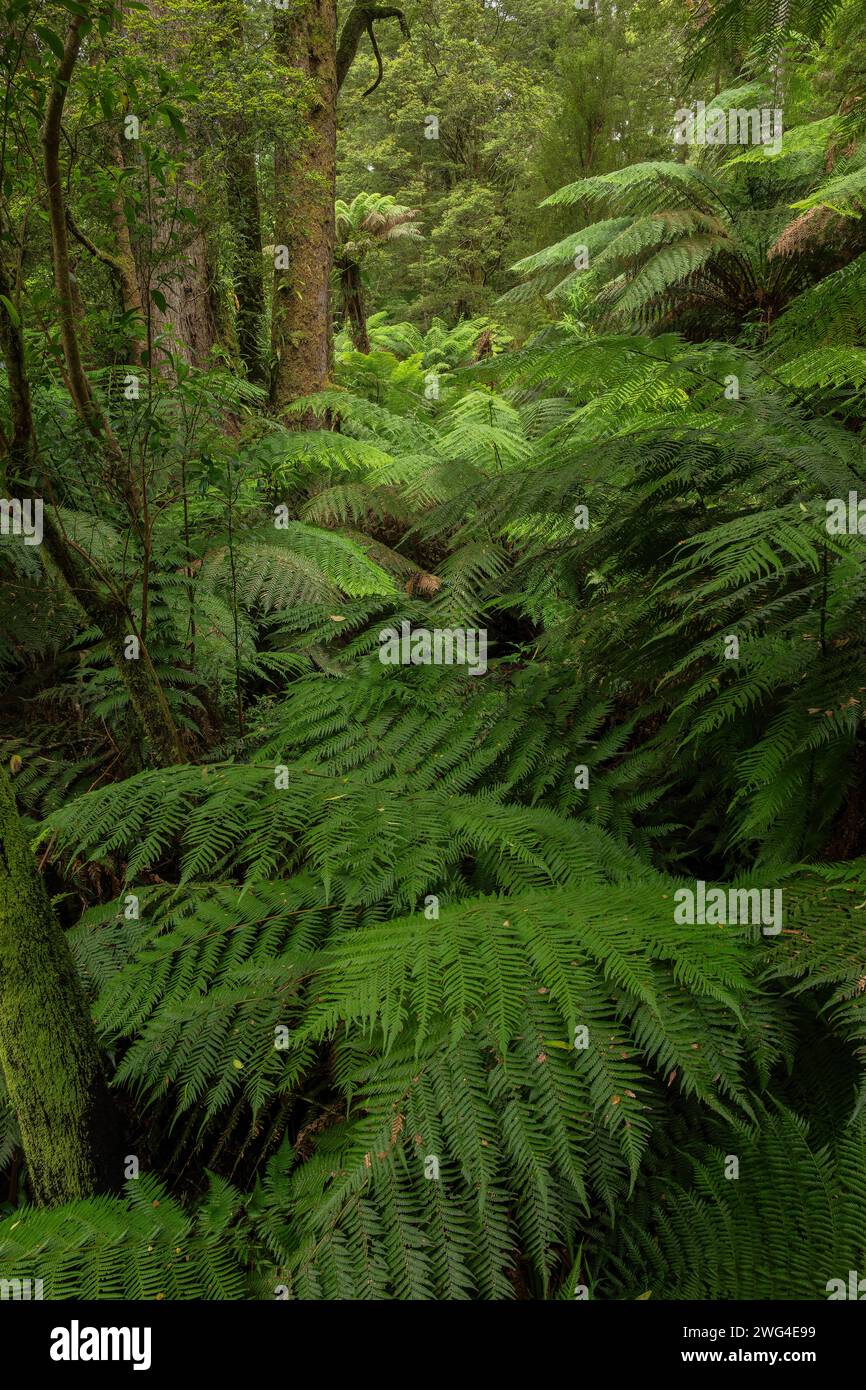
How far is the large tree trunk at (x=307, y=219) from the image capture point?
12.9 ft

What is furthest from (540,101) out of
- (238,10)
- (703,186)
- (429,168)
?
(238,10)

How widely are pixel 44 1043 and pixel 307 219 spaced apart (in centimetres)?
409

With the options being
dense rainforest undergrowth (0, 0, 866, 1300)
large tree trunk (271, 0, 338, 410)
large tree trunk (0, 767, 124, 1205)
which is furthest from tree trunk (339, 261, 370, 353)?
large tree trunk (0, 767, 124, 1205)

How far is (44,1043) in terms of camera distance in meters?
1.19

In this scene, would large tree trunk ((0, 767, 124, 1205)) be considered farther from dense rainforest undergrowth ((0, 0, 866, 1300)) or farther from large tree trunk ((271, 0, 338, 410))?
large tree trunk ((271, 0, 338, 410))

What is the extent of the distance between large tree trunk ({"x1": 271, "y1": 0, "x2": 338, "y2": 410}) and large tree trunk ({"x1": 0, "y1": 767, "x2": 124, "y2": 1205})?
137 inches

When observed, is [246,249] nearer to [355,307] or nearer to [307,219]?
[307,219]

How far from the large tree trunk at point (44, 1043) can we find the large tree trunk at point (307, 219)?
137 inches

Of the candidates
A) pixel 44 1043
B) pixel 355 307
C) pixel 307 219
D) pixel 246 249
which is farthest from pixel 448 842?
pixel 355 307

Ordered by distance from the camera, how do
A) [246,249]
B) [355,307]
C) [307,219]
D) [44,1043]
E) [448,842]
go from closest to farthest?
[44,1043], [448,842], [307,219], [246,249], [355,307]

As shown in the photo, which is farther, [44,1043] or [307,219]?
[307,219]

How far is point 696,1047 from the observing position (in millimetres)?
1068

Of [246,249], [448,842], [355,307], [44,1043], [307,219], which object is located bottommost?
[44,1043]

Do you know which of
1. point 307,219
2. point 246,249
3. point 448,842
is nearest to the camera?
point 448,842
